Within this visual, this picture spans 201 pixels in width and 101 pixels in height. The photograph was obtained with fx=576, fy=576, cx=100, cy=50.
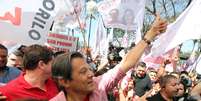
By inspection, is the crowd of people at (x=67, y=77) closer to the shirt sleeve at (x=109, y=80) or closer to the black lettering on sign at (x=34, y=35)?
the shirt sleeve at (x=109, y=80)

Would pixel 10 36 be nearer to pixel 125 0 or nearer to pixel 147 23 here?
pixel 125 0

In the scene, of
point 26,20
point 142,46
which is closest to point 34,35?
point 26,20

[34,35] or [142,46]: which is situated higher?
[142,46]

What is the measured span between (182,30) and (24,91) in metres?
3.61

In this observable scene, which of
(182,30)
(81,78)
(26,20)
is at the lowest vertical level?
(182,30)

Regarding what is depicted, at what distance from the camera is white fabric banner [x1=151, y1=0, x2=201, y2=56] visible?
261 inches

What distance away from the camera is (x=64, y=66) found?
347cm

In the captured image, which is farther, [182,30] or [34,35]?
[182,30]

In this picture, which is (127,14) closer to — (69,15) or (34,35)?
(69,15)

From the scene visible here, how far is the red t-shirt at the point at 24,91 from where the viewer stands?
425 cm

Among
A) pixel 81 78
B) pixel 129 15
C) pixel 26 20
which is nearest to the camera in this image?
pixel 81 78

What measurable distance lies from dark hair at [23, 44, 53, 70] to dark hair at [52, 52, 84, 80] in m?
0.91

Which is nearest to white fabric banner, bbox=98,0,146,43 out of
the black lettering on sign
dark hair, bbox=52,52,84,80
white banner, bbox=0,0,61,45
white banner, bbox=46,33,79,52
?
white banner, bbox=46,33,79,52

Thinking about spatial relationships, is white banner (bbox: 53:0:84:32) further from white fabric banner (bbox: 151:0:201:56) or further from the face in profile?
the face in profile
